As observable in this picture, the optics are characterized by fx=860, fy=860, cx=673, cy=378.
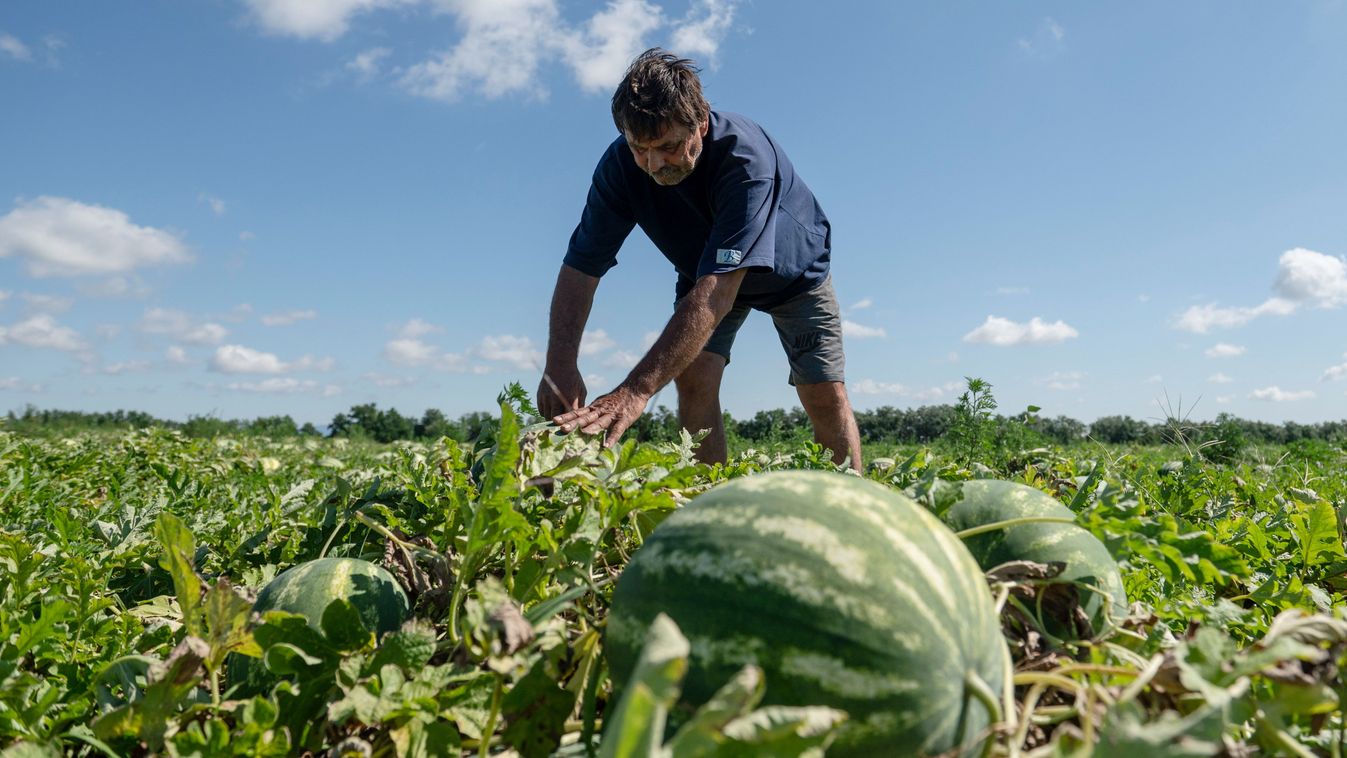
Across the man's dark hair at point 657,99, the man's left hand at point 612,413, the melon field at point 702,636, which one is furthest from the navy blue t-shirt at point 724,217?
the melon field at point 702,636

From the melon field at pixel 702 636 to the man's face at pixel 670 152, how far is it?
2539 mm

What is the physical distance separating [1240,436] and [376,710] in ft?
33.9

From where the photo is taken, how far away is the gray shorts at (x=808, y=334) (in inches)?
233

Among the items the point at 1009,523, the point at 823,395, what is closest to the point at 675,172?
the point at 823,395

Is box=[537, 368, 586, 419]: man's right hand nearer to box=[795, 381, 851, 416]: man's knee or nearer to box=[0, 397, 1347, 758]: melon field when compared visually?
box=[795, 381, 851, 416]: man's knee

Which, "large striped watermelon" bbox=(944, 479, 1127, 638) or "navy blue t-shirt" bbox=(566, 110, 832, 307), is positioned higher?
"navy blue t-shirt" bbox=(566, 110, 832, 307)

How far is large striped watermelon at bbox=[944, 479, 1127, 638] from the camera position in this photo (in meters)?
1.54

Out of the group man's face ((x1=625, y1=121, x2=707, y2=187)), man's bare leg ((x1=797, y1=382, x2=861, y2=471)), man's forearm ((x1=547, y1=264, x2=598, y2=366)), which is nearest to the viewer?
man's face ((x1=625, y1=121, x2=707, y2=187))

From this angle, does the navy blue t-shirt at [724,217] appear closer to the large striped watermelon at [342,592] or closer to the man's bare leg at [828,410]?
the man's bare leg at [828,410]

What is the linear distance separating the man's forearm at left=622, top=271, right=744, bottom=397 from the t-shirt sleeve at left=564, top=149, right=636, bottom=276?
3.73 feet

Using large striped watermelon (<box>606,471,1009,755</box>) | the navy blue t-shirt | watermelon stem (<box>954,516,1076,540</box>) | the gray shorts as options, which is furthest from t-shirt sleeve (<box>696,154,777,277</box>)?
large striped watermelon (<box>606,471,1009,755</box>)

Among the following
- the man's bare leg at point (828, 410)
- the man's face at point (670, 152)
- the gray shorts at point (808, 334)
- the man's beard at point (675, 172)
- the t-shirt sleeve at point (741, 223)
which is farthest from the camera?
the man's bare leg at point (828, 410)

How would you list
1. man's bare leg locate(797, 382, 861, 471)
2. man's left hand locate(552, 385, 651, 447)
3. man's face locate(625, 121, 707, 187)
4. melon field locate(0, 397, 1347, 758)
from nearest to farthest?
1. melon field locate(0, 397, 1347, 758)
2. man's left hand locate(552, 385, 651, 447)
3. man's face locate(625, 121, 707, 187)
4. man's bare leg locate(797, 382, 861, 471)

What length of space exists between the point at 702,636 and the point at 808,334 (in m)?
5.01
